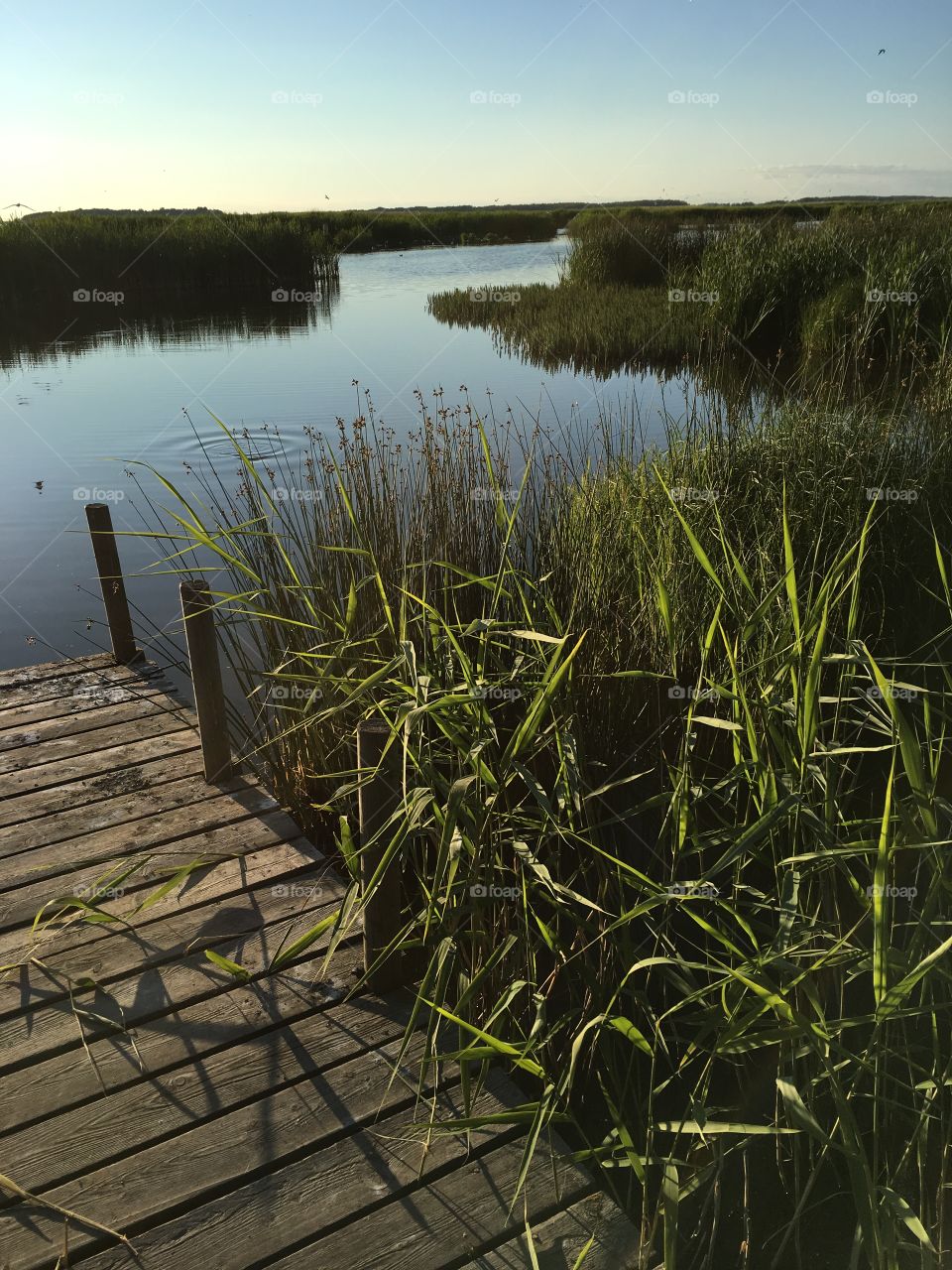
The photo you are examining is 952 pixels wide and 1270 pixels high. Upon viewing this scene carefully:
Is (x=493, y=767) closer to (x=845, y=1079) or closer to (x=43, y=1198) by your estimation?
(x=845, y=1079)

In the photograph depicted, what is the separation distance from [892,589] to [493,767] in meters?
1.93

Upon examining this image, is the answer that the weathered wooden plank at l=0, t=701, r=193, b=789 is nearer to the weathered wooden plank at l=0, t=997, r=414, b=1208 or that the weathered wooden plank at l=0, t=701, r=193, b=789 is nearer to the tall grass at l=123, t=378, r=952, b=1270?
the tall grass at l=123, t=378, r=952, b=1270

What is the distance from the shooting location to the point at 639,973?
2.15m

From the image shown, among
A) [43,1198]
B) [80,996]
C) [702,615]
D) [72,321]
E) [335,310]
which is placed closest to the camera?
[43,1198]

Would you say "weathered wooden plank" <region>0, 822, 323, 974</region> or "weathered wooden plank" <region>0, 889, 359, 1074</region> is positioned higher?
"weathered wooden plank" <region>0, 822, 323, 974</region>

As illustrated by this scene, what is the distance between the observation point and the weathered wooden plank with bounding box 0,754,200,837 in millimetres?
2533

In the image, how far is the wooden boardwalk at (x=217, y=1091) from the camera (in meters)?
1.42

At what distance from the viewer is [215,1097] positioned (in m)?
1.66

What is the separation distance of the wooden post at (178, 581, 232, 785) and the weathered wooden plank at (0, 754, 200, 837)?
137mm

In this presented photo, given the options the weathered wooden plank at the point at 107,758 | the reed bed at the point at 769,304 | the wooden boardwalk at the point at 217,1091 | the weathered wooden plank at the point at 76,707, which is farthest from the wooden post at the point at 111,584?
the reed bed at the point at 769,304

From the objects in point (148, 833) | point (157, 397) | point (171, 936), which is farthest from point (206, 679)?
point (157, 397)

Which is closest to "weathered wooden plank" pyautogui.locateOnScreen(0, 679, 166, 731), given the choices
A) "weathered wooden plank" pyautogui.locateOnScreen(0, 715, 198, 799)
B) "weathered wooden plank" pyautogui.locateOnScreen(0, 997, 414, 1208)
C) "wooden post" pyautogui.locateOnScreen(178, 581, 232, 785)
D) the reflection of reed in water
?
"weathered wooden plank" pyautogui.locateOnScreen(0, 715, 198, 799)

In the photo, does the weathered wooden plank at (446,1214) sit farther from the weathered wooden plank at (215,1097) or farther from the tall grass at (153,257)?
the tall grass at (153,257)

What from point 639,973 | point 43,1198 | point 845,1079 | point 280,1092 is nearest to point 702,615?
point 639,973
